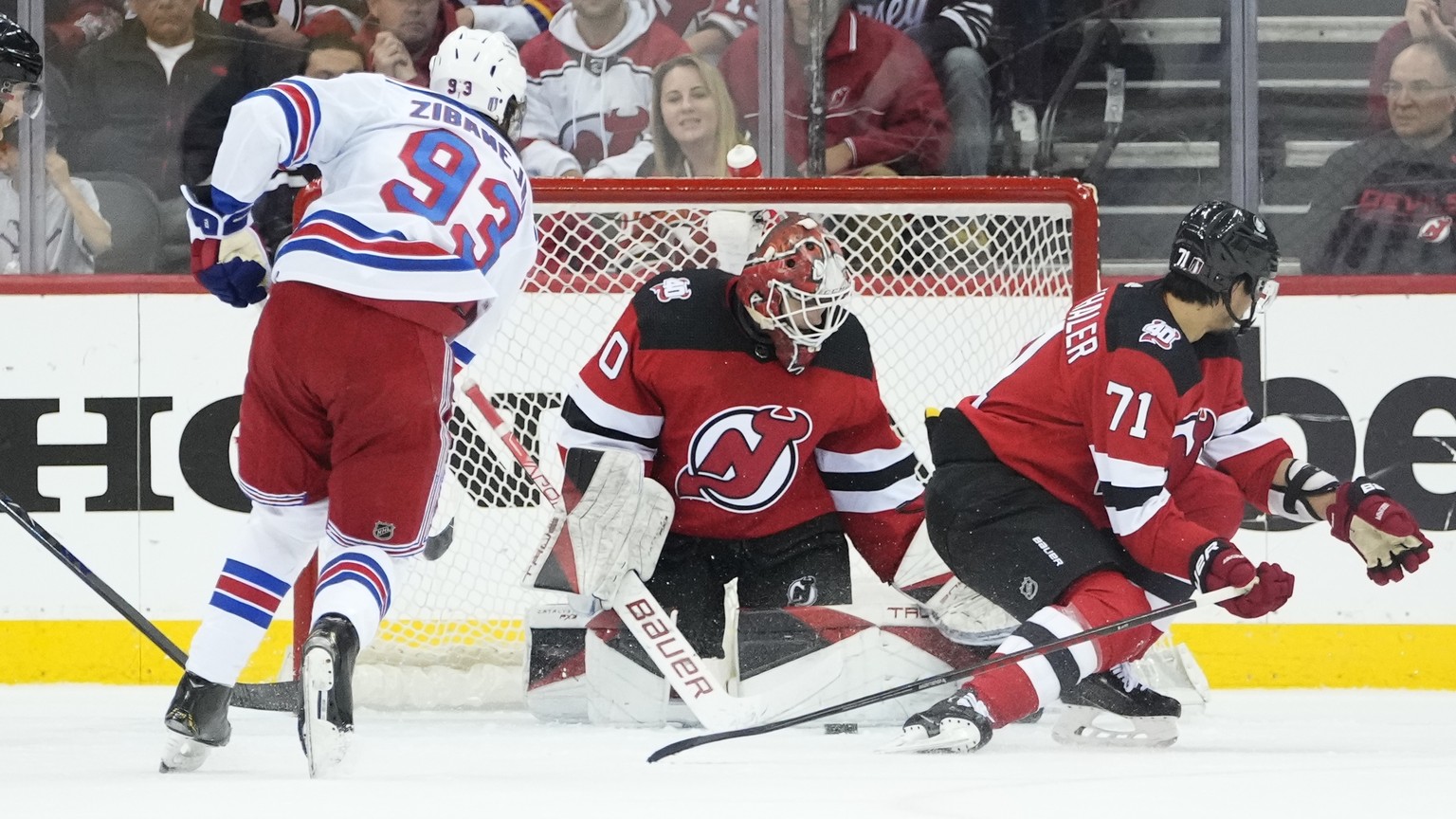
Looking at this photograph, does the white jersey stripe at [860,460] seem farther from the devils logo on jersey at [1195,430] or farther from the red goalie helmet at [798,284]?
the devils logo on jersey at [1195,430]

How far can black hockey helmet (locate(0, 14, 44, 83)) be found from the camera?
283 cm

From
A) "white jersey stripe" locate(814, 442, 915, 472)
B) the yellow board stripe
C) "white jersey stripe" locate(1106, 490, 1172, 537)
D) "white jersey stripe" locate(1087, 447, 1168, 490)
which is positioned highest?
"white jersey stripe" locate(1087, 447, 1168, 490)

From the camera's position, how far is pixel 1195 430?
2.82 meters

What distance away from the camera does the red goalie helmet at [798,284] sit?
2775 mm

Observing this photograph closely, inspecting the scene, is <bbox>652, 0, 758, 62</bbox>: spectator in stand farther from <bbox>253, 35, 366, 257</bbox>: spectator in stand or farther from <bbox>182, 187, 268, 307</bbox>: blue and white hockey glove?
<bbox>182, 187, 268, 307</bbox>: blue and white hockey glove

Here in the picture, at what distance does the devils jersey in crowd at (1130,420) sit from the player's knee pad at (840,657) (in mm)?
345

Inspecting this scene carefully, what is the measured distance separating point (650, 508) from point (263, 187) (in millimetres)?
959

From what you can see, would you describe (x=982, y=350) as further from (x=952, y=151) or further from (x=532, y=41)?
(x=532, y=41)

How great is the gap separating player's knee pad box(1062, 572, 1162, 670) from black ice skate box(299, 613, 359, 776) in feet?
3.75

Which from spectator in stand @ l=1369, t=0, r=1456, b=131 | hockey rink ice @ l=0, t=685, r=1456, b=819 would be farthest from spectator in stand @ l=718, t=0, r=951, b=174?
hockey rink ice @ l=0, t=685, r=1456, b=819

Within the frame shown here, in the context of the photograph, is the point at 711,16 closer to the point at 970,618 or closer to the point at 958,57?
the point at 958,57

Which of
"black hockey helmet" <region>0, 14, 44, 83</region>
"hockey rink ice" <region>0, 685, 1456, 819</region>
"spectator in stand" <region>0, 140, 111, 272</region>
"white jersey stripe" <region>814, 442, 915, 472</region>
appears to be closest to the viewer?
"hockey rink ice" <region>0, 685, 1456, 819</region>

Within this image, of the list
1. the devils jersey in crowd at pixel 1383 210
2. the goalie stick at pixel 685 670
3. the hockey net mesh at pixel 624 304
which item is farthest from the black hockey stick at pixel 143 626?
the devils jersey in crowd at pixel 1383 210

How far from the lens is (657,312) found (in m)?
2.94
